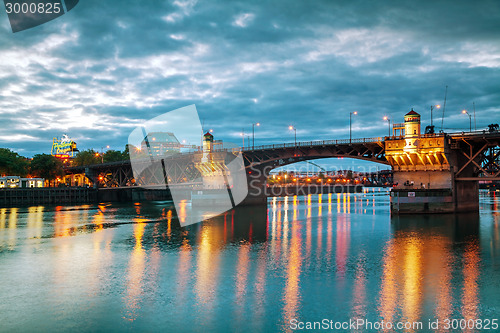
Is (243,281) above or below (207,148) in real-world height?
below

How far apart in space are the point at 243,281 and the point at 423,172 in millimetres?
50408

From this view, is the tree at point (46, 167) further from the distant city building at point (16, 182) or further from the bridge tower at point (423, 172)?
the bridge tower at point (423, 172)

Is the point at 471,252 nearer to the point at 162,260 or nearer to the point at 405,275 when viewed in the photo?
the point at 405,275

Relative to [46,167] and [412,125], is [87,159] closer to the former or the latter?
[46,167]

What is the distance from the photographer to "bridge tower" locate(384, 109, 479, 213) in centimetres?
6281

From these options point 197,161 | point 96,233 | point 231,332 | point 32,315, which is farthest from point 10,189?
point 231,332

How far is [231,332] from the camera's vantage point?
16594mm

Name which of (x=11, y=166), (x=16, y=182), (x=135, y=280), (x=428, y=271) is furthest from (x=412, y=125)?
(x=11, y=166)

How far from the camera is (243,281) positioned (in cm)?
2427

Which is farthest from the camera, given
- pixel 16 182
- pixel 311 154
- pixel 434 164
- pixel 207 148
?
pixel 16 182

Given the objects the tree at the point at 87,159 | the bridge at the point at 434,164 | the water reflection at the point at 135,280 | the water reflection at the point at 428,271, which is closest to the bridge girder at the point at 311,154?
the bridge at the point at 434,164

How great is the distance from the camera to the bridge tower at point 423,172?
62812 mm

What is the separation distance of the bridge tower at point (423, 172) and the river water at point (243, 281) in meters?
18.8

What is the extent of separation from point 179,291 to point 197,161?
269 ft
